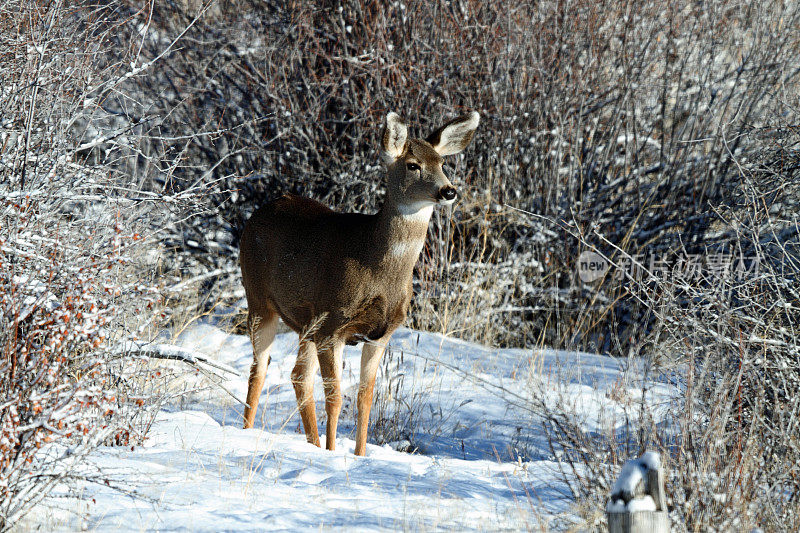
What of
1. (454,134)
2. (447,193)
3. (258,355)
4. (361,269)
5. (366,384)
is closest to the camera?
(447,193)

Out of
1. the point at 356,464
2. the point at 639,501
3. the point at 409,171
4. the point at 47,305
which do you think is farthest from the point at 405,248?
the point at 639,501

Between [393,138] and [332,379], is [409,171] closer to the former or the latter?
[393,138]

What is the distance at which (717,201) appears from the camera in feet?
28.9

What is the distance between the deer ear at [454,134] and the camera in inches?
213

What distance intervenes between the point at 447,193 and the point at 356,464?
1.55 metres

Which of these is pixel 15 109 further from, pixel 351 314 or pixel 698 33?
pixel 698 33

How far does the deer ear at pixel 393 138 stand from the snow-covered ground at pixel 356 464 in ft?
4.03

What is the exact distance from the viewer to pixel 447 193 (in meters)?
4.81

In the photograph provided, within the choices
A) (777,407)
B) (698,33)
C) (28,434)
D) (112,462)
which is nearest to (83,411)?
(28,434)

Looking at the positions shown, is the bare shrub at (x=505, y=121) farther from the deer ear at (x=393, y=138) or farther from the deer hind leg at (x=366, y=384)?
the deer ear at (x=393, y=138)

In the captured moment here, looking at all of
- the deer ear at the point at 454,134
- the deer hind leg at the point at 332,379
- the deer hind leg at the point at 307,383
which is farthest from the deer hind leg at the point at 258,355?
the deer ear at the point at 454,134

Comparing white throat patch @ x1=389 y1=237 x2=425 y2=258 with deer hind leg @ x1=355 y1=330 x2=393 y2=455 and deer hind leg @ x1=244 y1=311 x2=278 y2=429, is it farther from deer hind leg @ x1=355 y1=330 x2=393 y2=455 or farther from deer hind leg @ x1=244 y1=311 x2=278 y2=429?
deer hind leg @ x1=244 y1=311 x2=278 y2=429

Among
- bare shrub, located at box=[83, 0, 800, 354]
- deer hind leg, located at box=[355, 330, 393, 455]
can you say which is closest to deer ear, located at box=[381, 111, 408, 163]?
deer hind leg, located at box=[355, 330, 393, 455]

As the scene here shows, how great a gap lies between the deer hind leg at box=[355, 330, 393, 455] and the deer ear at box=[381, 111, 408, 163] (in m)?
1.04
